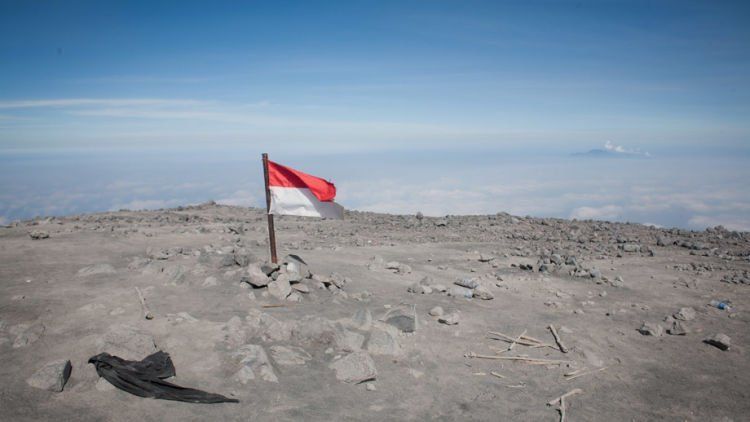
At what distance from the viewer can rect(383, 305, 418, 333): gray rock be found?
886 cm

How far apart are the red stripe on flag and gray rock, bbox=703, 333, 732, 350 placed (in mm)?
8746

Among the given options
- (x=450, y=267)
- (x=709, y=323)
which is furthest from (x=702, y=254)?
(x=450, y=267)

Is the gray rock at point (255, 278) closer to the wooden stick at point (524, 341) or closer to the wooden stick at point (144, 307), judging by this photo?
the wooden stick at point (144, 307)

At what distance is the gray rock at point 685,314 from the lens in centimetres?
1025

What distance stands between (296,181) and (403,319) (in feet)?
13.1

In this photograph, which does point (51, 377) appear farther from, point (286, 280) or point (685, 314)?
point (685, 314)

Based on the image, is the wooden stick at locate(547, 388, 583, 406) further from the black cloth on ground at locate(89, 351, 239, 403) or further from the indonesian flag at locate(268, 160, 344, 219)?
the indonesian flag at locate(268, 160, 344, 219)

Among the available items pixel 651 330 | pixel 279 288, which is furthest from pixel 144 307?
pixel 651 330

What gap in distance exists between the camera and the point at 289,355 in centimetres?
731

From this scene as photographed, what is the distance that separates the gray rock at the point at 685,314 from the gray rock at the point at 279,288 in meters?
9.31

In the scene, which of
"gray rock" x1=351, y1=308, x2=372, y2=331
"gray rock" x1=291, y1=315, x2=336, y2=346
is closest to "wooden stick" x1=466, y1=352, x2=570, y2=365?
"gray rock" x1=351, y1=308, x2=372, y2=331

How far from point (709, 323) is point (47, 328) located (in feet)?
45.0

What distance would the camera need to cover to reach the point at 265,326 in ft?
26.0

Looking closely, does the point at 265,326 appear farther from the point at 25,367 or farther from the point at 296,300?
the point at 25,367
